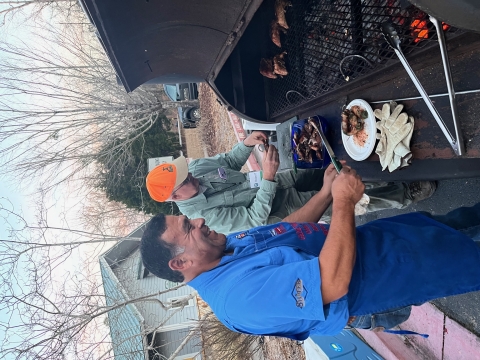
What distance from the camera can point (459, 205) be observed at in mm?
2998

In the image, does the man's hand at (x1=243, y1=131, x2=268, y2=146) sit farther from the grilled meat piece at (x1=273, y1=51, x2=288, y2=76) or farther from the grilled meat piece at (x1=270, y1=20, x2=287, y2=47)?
the grilled meat piece at (x1=270, y1=20, x2=287, y2=47)

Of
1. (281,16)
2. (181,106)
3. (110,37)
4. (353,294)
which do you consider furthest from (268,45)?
(181,106)

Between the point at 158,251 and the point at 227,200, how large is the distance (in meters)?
1.41

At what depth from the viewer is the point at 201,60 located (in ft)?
10.1

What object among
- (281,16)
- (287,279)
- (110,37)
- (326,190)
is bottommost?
(287,279)

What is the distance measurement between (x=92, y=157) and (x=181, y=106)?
2.99 m

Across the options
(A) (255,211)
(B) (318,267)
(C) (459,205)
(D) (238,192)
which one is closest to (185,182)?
(D) (238,192)

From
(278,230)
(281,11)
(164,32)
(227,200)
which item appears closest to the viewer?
(278,230)

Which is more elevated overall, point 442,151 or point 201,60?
point 201,60

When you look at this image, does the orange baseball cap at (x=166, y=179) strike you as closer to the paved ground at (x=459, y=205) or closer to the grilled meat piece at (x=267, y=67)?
the grilled meat piece at (x=267, y=67)

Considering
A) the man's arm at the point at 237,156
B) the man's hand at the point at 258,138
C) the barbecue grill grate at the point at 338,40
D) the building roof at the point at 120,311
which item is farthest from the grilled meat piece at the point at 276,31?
the building roof at the point at 120,311

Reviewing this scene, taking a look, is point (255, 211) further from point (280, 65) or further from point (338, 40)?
point (338, 40)

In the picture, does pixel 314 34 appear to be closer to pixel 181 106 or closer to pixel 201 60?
pixel 201 60

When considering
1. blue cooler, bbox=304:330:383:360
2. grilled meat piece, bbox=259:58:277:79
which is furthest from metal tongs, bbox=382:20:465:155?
blue cooler, bbox=304:330:383:360
